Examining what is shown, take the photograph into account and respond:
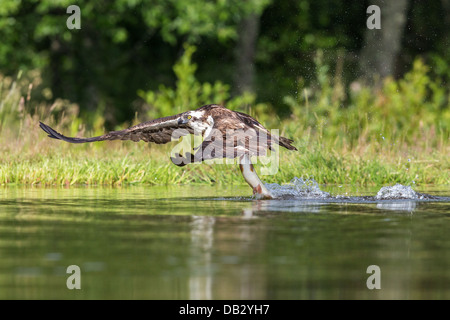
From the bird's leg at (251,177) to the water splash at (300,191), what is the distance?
0.42m

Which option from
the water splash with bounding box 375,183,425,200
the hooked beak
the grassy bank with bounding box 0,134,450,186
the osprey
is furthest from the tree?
the hooked beak

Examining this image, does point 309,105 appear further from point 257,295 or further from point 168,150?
point 257,295

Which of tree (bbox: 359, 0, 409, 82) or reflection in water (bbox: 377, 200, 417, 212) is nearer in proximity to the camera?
reflection in water (bbox: 377, 200, 417, 212)

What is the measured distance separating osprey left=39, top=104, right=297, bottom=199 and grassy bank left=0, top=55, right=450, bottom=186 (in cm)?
285

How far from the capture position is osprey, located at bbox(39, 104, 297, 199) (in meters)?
11.2

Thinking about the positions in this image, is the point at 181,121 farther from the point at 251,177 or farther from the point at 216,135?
the point at 251,177

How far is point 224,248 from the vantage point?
7.25 meters

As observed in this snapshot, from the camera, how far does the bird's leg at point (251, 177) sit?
11555 millimetres

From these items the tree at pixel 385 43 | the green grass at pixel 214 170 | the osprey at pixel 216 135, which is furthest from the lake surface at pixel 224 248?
the tree at pixel 385 43

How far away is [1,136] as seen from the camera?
17344 mm

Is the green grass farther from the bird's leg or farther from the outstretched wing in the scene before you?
the bird's leg

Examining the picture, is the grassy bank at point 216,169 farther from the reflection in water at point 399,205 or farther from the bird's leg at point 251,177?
the reflection in water at point 399,205

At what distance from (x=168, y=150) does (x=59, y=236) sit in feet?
32.7
